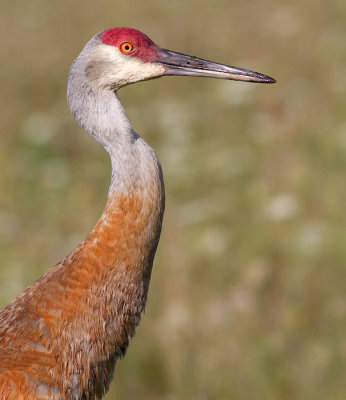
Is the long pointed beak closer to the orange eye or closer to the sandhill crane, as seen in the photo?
the orange eye

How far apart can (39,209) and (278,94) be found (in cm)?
305

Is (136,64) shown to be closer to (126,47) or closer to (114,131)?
(126,47)

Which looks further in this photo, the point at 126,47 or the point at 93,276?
the point at 126,47

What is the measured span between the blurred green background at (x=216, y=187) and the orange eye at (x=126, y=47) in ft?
8.58

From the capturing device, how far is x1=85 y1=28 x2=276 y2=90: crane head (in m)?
4.25

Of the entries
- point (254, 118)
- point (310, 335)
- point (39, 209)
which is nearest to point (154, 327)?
point (310, 335)

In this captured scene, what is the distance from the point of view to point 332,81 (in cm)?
978

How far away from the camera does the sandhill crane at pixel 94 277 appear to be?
4.09 meters

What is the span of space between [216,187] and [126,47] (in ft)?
13.0

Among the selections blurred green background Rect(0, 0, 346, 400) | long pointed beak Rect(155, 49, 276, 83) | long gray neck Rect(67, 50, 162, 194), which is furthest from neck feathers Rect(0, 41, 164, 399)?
blurred green background Rect(0, 0, 346, 400)

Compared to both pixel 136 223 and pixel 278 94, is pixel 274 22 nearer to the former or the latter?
pixel 278 94

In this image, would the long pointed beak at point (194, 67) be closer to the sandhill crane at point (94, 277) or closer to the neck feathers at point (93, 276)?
the sandhill crane at point (94, 277)

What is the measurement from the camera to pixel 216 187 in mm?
8180

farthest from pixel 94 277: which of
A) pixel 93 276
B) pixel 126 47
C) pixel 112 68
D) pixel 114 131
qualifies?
pixel 126 47
